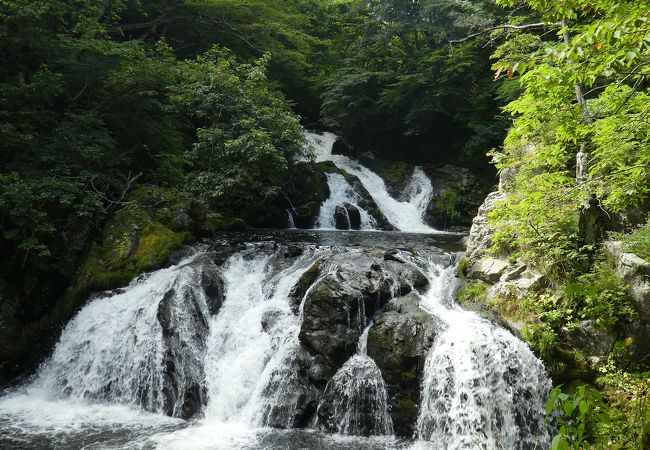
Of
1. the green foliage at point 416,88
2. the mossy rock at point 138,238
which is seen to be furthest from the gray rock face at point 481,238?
the green foliage at point 416,88

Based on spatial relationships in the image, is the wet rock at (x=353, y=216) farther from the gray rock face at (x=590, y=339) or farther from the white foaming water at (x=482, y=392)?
the gray rock face at (x=590, y=339)

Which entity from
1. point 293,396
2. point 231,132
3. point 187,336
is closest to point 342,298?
point 293,396

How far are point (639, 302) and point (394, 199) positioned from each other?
13604 mm

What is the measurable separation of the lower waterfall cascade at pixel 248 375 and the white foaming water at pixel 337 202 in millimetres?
6541

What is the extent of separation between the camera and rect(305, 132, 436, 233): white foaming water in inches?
699

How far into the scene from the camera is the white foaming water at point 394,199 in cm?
1777

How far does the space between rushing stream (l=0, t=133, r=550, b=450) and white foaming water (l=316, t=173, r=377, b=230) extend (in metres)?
6.13

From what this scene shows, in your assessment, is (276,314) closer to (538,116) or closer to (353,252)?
(353,252)

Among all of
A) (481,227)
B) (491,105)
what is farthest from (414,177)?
(481,227)

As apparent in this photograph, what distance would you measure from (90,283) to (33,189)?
235 cm

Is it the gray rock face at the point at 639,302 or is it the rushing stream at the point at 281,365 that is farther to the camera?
the rushing stream at the point at 281,365

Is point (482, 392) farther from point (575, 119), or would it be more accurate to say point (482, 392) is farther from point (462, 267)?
point (575, 119)

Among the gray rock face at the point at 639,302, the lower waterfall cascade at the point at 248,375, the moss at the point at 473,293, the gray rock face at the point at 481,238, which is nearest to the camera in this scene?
the gray rock face at the point at 639,302

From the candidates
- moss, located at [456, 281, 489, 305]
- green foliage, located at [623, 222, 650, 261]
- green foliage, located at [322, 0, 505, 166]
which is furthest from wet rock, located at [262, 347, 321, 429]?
green foliage, located at [322, 0, 505, 166]
